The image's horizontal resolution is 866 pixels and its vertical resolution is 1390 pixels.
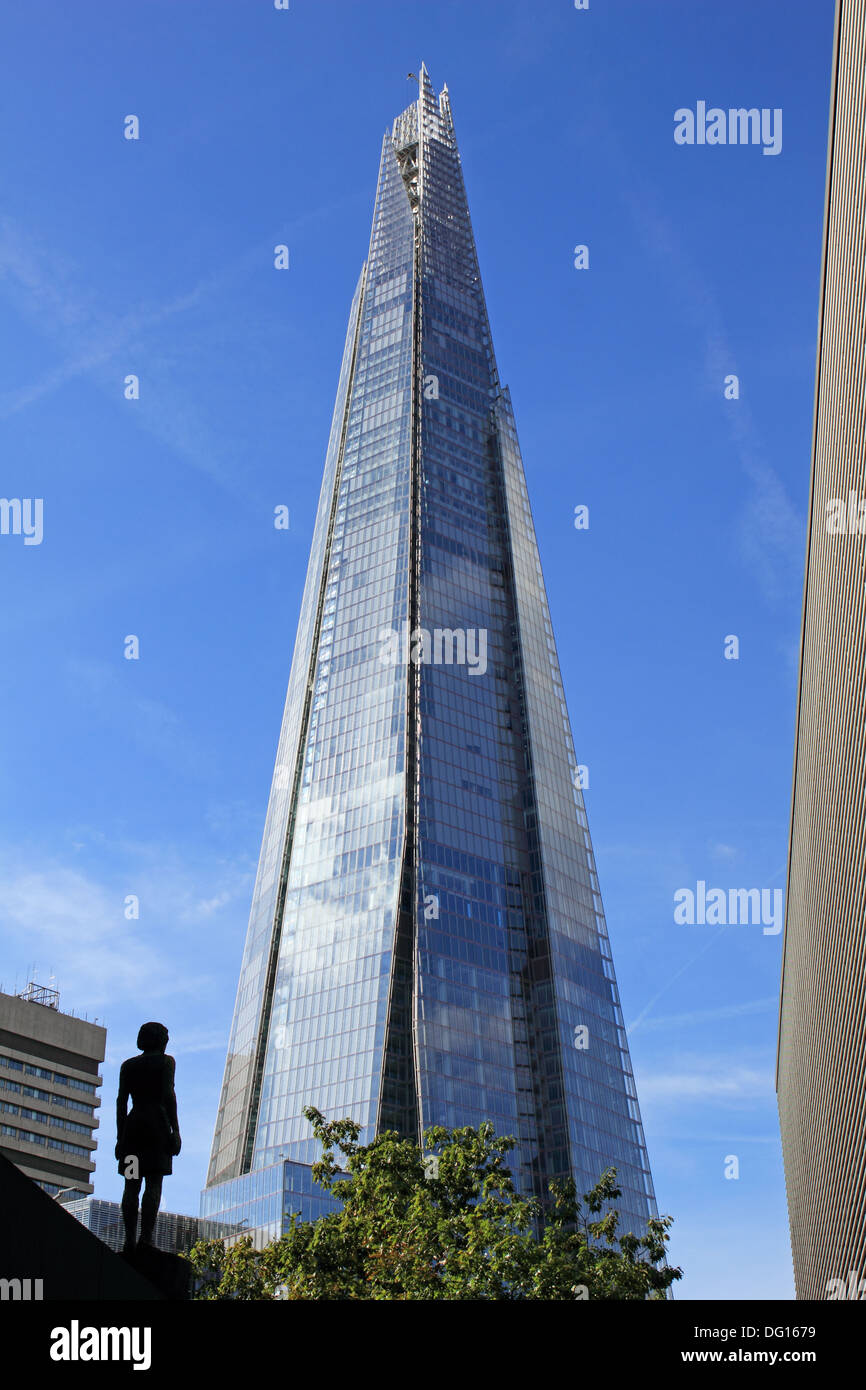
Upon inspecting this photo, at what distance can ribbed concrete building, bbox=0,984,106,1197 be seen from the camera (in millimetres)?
153625

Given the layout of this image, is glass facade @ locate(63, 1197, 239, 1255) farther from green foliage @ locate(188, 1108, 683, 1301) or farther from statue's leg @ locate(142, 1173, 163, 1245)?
statue's leg @ locate(142, 1173, 163, 1245)

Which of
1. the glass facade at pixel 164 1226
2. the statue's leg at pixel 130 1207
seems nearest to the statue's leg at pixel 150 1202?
the statue's leg at pixel 130 1207

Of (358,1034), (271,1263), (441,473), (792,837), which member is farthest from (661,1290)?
(441,473)

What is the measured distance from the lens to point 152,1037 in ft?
76.4

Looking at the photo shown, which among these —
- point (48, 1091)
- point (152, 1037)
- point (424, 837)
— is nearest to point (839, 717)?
point (152, 1037)

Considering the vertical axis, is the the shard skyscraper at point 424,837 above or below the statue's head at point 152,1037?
above

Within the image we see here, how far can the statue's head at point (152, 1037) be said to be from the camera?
23266 mm

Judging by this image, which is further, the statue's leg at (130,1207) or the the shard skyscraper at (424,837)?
the the shard skyscraper at (424,837)

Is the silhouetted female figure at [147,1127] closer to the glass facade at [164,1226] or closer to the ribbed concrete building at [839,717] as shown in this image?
the ribbed concrete building at [839,717]

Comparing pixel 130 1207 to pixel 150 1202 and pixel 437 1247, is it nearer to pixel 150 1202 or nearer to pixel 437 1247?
pixel 150 1202

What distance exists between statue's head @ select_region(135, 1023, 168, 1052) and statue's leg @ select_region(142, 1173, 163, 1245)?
206cm

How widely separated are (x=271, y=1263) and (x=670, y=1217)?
16.1 m

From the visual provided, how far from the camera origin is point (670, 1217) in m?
54.9

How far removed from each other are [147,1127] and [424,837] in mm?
116653
